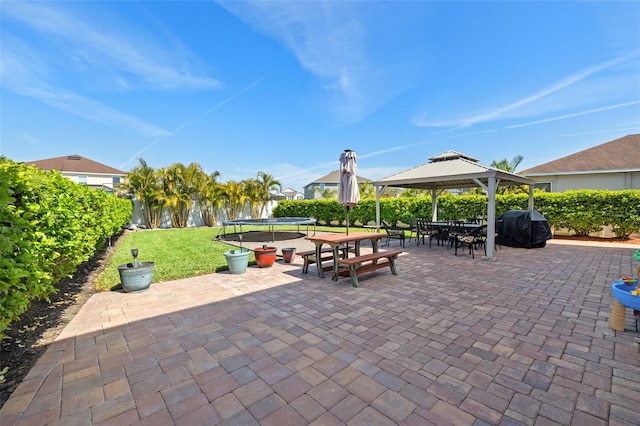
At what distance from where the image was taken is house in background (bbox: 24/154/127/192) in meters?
28.0

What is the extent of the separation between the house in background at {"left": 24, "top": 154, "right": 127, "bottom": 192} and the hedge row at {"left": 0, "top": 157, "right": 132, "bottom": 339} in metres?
28.6

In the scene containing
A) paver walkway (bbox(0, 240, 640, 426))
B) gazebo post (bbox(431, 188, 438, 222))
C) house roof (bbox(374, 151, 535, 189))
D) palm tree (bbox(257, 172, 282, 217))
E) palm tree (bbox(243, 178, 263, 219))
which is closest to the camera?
paver walkway (bbox(0, 240, 640, 426))

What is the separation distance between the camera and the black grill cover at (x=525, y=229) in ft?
31.8

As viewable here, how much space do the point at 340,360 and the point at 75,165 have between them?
38467 millimetres

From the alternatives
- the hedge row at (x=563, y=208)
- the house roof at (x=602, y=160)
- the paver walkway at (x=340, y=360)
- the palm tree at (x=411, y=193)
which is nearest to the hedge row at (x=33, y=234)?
the paver walkway at (x=340, y=360)

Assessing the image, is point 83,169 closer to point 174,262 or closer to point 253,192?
point 253,192


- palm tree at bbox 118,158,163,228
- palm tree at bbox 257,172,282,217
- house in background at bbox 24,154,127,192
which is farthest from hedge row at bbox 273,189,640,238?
house in background at bbox 24,154,127,192

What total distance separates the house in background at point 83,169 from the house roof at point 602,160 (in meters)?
38.0

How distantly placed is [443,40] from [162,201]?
64.1 ft

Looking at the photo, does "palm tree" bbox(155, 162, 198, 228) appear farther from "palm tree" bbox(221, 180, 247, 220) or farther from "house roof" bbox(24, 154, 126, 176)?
"house roof" bbox(24, 154, 126, 176)

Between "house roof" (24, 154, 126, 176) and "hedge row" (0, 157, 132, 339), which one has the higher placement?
"house roof" (24, 154, 126, 176)

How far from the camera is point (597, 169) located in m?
15.5

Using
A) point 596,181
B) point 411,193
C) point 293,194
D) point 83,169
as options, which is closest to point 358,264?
point 411,193

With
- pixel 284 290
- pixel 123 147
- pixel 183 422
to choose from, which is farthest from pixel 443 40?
pixel 123 147
